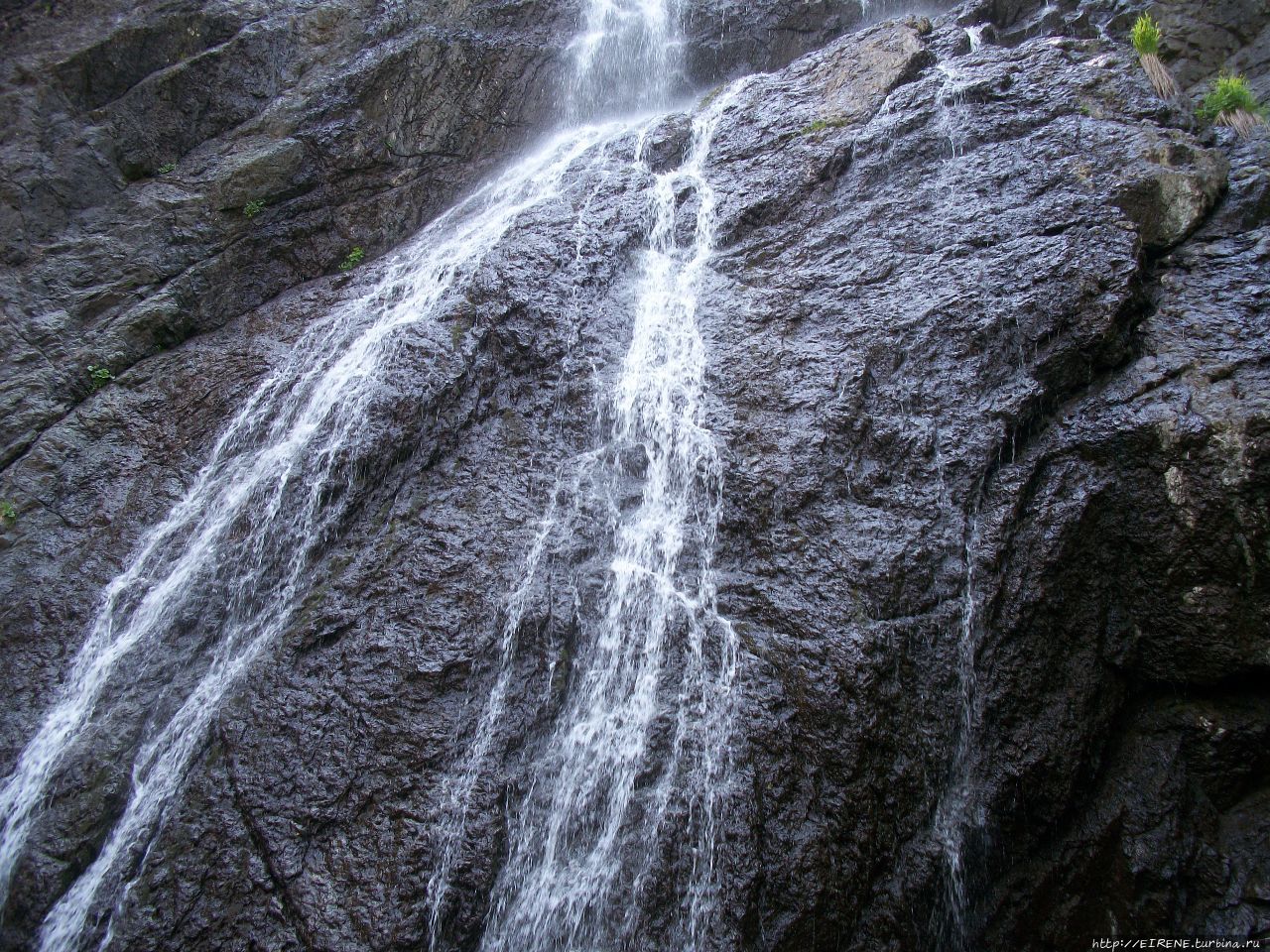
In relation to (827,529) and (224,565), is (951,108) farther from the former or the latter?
(224,565)

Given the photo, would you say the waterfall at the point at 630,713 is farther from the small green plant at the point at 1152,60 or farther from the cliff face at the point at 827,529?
the small green plant at the point at 1152,60

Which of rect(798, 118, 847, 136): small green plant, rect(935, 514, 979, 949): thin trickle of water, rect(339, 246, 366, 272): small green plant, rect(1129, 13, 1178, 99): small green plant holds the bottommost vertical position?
rect(935, 514, 979, 949): thin trickle of water

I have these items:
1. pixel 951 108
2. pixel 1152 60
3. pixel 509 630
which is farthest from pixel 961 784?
pixel 1152 60

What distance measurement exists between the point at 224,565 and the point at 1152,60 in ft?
36.2

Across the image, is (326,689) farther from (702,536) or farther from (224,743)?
(702,536)

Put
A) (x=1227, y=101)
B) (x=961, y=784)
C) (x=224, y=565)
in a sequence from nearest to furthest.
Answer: (x=961, y=784) → (x=224, y=565) → (x=1227, y=101)

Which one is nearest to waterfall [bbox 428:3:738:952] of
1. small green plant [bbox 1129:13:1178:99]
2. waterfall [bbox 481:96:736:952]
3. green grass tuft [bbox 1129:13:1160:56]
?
waterfall [bbox 481:96:736:952]

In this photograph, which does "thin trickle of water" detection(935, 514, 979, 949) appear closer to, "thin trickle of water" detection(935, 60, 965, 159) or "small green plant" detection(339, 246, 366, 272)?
"thin trickle of water" detection(935, 60, 965, 159)

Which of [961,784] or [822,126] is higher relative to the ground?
[822,126]

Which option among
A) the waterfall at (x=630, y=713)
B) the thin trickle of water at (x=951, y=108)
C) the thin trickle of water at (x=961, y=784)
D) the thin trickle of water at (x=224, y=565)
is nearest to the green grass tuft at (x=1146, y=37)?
the thin trickle of water at (x=951, y=108)

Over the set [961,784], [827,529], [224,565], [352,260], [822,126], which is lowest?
[961,784]

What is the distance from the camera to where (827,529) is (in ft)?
18.8

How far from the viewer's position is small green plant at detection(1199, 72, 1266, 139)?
23.8ft

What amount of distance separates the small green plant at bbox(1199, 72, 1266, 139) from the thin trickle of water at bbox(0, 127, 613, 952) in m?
8.00
